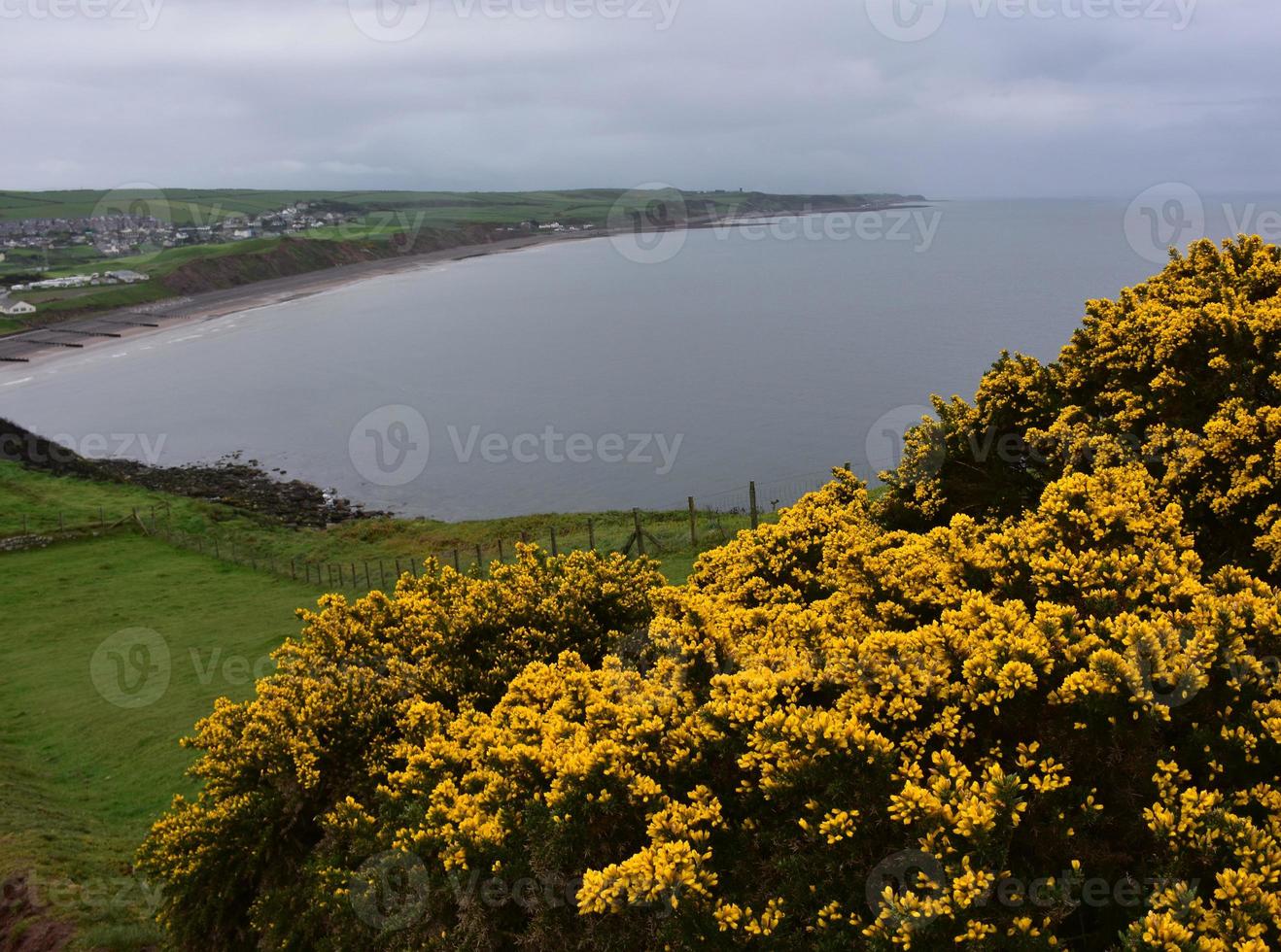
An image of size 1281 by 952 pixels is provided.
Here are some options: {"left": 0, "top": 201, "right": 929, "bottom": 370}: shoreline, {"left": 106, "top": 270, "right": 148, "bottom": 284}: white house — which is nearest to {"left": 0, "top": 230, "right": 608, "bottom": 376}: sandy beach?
{"left": 0, "top": 201, "right": 929, "bottom": 370}: shoreline

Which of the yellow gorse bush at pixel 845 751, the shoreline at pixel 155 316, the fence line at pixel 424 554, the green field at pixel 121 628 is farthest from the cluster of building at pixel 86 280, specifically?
the yellow gorse bush at pixel 845 751

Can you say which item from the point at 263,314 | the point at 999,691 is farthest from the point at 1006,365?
the point at 263,314

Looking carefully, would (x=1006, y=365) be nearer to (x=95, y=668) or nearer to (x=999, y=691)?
(x=999, y=691)

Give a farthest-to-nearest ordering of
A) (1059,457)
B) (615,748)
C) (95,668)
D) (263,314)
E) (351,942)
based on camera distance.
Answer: (263,314)
(95,668)
(1059,457)
(351,942)
(615,748)

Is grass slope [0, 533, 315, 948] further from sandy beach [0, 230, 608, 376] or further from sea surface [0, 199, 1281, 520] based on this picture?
sandy beach [0, 230, 608, 376]

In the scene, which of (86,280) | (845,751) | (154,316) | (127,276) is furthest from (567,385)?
(86,280)

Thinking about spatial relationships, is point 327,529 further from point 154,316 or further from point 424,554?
point 154,316

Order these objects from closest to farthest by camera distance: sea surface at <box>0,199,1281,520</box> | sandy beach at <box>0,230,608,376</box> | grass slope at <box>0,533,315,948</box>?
grass slope at <box>0,533,315,948</box>, sea surface at <box>0,199,1281,520</box>, sandy beach at <box>0,230,608,376</box>
